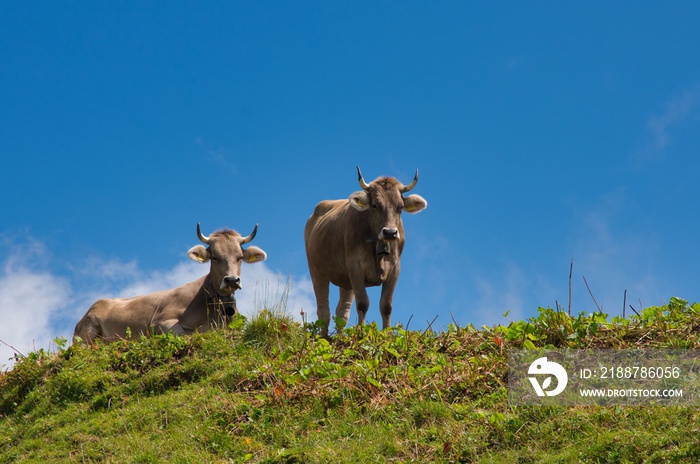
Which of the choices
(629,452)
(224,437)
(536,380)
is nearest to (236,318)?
(224,437)

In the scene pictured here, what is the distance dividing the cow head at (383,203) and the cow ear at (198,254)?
3.38m

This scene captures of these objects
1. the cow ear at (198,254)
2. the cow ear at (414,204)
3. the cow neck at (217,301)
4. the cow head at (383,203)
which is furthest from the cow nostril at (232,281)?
the cow ear at (414,204)

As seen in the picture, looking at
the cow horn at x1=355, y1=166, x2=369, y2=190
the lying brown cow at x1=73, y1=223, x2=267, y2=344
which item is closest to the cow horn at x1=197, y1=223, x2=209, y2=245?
the lying brown cow at x1=73, y1=223, x2=267, y2=344

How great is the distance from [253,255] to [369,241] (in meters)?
2.88

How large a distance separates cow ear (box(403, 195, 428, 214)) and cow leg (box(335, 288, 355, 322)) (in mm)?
2701

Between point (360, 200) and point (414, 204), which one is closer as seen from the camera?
point (360, 200)

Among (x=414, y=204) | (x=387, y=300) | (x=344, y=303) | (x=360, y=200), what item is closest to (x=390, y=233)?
(x=360, y=200)

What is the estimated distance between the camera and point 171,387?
1153 cm

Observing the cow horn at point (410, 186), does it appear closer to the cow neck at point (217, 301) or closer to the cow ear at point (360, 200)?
the cow ear at point (360, 200)

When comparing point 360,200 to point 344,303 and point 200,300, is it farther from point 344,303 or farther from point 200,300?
point 200,300

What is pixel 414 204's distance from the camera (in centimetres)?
1647

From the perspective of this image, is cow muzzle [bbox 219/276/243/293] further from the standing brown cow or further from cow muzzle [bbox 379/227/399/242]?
cow muzzle [bbox 379/227/399/242]

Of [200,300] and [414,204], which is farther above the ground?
[414,204]

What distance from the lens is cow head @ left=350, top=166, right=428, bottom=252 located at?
1519cm
